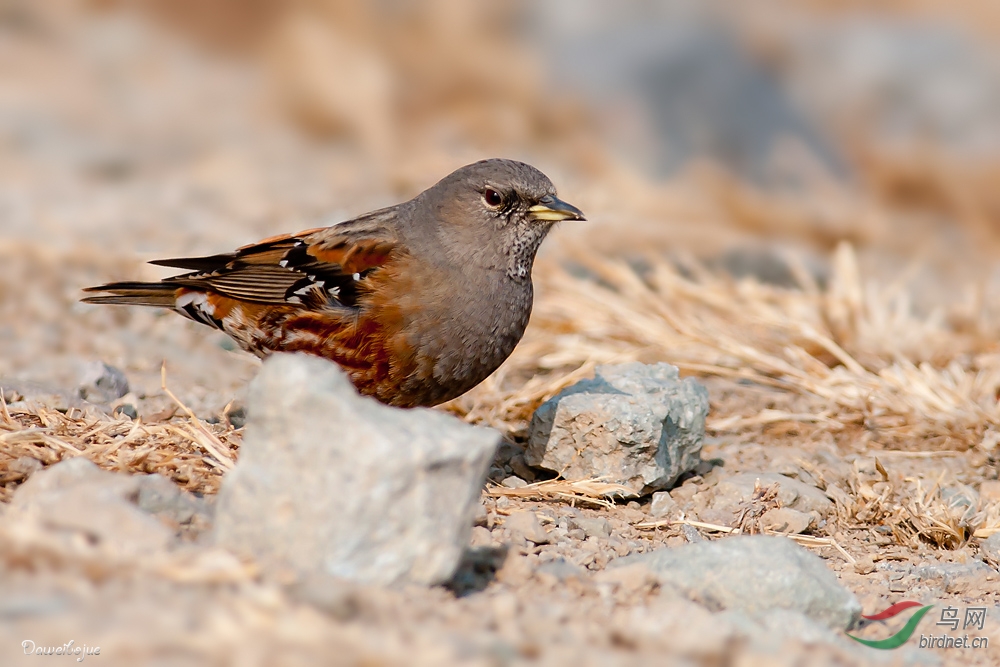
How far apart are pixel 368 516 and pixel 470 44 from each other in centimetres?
892

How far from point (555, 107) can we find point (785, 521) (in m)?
7.29

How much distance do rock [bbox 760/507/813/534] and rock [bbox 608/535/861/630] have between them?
103 cm

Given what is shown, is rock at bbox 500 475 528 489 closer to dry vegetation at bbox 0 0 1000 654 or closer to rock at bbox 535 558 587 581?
dry vegetation at bbox 0 0 1000 654

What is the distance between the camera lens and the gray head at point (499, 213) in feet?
16.5

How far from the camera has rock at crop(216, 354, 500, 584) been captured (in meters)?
2.90

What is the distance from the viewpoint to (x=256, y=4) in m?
11.2

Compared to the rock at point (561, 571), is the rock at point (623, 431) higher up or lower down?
higher up

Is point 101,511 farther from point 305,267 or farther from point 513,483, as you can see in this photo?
point 305,267

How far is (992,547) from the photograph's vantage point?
443 centimetres

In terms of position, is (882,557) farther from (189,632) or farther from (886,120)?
(886,120)

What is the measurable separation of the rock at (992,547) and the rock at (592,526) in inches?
59.1

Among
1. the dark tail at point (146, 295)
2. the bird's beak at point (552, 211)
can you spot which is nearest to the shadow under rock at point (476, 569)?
the bird's beak at point (552, 211)

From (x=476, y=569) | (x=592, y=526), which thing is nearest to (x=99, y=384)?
(x=592, y=526)

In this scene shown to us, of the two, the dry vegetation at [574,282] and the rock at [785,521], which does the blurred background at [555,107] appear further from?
the rock at [785,521]
